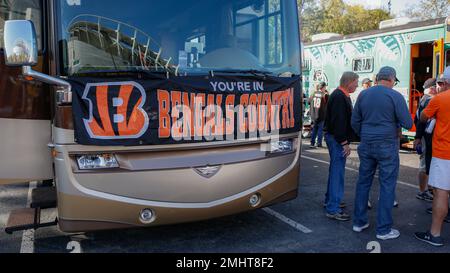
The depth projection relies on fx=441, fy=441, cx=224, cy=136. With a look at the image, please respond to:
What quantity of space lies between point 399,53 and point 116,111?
9237mm

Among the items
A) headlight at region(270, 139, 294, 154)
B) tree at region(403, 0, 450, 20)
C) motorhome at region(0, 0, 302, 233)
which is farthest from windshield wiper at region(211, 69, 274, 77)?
tree at region(403, 0, 450, 20)

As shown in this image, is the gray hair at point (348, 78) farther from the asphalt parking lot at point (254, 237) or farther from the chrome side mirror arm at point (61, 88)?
the chrome side mirror arm at point (61, 88)

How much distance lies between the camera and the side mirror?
336cm

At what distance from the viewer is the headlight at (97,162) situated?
376 cm

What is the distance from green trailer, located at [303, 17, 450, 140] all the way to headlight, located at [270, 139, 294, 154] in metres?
5.75

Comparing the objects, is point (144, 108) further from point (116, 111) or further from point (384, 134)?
point (384, 134)

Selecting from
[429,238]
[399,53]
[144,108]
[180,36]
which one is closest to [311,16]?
[399,53]

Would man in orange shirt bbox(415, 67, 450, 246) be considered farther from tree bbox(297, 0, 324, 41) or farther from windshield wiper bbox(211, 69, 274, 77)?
tree bbox(297, 0, 324, 41)

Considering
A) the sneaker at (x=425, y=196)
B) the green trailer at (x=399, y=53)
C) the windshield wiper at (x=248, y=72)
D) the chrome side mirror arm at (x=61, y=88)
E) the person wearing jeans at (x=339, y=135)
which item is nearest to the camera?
the chrome side mirror arm at (x=61, y=88)

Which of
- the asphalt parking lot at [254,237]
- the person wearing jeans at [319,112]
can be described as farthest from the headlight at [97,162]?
the person wearing jeans at [319,112]

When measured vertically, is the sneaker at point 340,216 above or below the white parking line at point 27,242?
above

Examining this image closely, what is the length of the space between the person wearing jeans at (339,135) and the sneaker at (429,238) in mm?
868
